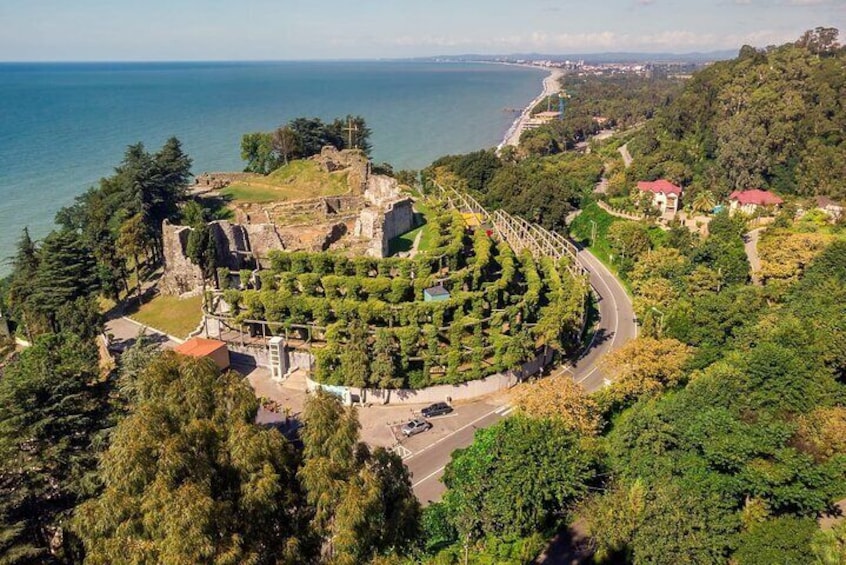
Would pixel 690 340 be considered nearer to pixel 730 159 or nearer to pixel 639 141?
pixel 730 159

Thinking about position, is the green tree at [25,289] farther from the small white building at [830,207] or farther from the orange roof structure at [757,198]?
the small white building at [830,207]

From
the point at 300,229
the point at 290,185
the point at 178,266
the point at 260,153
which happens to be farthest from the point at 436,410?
the point at 260,153

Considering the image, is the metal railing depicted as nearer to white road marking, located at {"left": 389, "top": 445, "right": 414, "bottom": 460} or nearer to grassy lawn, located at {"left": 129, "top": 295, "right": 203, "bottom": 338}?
white road marking, located at {"left": 389, "top": 445, "right": 414, "bottom": 460}

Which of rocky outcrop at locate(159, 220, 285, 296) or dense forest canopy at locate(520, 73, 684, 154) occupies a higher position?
dense forest canopy at locate(520, 73, 684, 154)

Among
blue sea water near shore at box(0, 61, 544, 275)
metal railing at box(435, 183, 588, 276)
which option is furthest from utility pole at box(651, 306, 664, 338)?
blue sea water near shore at box(0, 61, 544, 275)

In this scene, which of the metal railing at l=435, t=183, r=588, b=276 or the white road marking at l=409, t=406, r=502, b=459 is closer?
the white road marking at l=409, t=406, r=502, b=459
